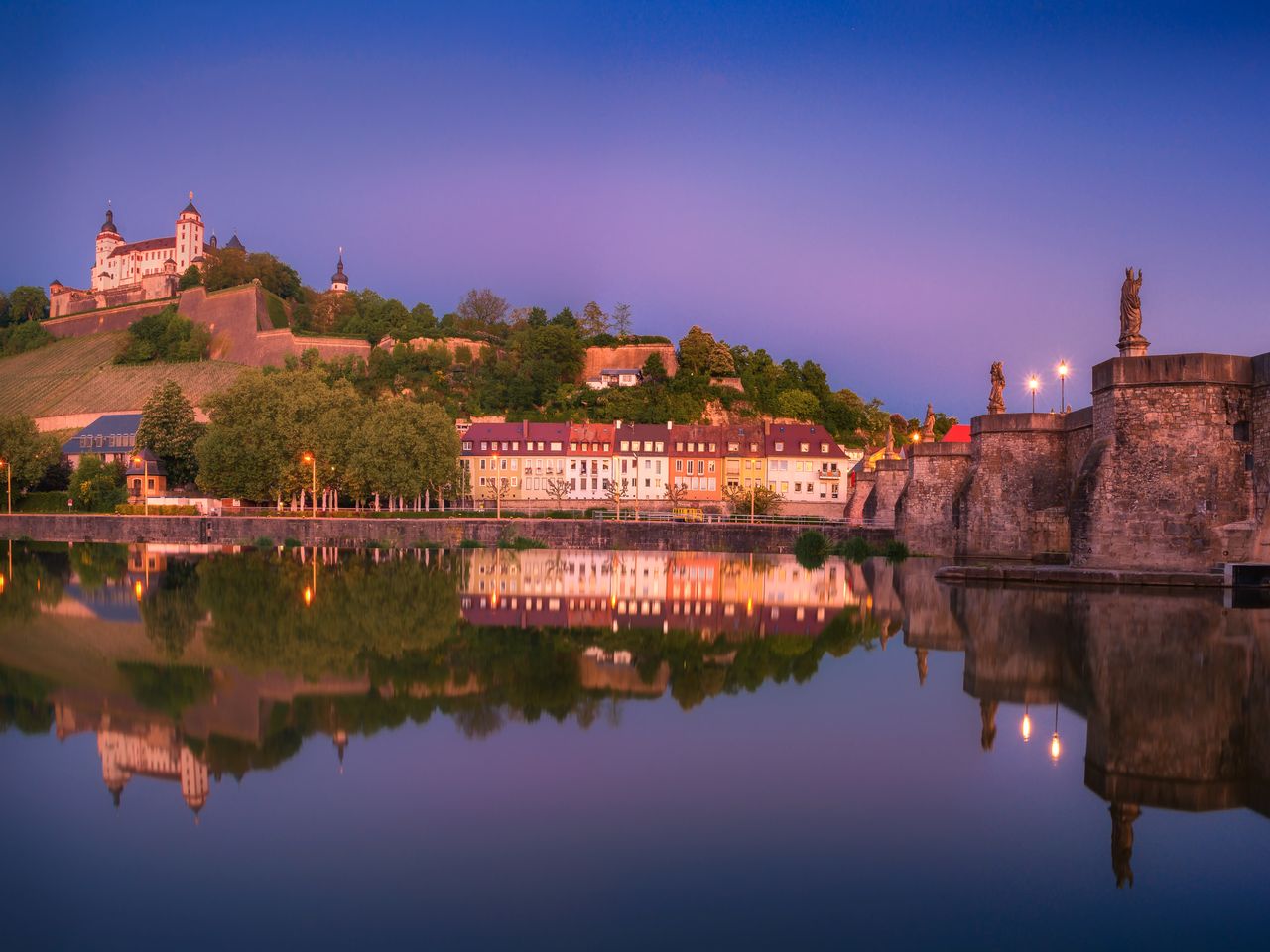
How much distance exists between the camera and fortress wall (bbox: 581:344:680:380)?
105m

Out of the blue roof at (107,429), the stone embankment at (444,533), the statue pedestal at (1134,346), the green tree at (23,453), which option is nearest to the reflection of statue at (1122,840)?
the statue pedestal at (1134,346)

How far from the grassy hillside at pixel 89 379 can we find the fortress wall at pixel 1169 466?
90.8m

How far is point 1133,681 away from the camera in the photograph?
9.91 metres

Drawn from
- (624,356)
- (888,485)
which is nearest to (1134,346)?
(888,485)

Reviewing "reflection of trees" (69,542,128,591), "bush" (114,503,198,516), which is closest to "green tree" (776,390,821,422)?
Answer: "bush" (114,503,198,516)

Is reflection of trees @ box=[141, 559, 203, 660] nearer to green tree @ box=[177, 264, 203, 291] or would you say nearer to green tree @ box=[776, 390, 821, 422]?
green tree @ box=[776, 390, 821, 422]

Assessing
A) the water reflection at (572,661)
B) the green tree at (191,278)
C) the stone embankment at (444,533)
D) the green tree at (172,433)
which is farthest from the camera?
the green tree at (191,278)

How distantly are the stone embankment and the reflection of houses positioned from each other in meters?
8.96

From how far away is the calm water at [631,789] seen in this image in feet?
15.1

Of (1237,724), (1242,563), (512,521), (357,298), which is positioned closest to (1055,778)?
(1237,724)

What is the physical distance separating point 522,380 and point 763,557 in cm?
6521

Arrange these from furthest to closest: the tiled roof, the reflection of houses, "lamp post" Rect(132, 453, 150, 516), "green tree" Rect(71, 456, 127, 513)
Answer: the tiled roof < "green tree" Rect(71, 456, 127, 513) < "lamp post" Rect(132, 453, 150, 516) < the reflection of houses

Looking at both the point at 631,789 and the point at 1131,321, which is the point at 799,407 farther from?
the point at 631,789

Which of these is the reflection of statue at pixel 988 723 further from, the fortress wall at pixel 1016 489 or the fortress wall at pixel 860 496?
the fortress wall at pixel 860 496
